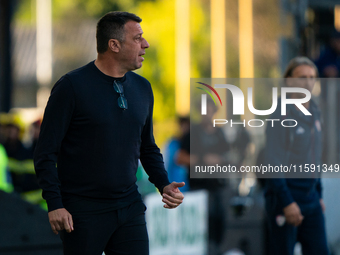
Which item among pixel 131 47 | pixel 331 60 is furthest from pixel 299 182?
pixel 331 60

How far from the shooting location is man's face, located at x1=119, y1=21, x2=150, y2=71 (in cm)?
342

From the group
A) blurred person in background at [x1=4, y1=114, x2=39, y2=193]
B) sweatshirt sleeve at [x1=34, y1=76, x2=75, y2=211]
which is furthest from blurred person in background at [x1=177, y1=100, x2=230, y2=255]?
sweatshirt sleeve at [x1=34, y1=76, x2=75, y2=211]

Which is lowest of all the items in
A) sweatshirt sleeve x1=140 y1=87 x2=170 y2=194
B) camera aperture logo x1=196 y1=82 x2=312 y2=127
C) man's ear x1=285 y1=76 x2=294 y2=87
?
sweatshirt sleeve x1=140 y1=87 x2=170 y2=194

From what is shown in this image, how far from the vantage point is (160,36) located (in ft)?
98.9

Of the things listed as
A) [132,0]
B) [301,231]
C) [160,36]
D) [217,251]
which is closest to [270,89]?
[301,231]

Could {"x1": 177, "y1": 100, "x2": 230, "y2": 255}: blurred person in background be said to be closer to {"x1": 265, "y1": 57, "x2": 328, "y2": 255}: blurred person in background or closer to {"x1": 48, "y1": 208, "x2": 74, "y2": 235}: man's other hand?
{"x1": 265, "y1": 57, "x2": 328, "y2": 255}: blurred person in background

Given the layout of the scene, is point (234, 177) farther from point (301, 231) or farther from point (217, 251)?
point (301, 231)

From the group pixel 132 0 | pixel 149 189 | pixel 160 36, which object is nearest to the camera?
pixel 149 189

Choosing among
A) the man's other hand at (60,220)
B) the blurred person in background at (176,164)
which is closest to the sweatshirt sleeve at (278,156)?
the man's other hand at (60,220)

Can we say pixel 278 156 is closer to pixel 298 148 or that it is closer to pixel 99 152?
pixel 298 148

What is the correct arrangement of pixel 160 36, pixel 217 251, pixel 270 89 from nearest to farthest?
pixel 270 89
pixel 217 251
pixel 160 36

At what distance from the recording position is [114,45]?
3422 millimetres

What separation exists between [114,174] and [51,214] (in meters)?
0.41

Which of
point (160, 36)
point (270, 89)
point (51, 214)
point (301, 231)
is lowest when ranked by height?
point (301, 231)
